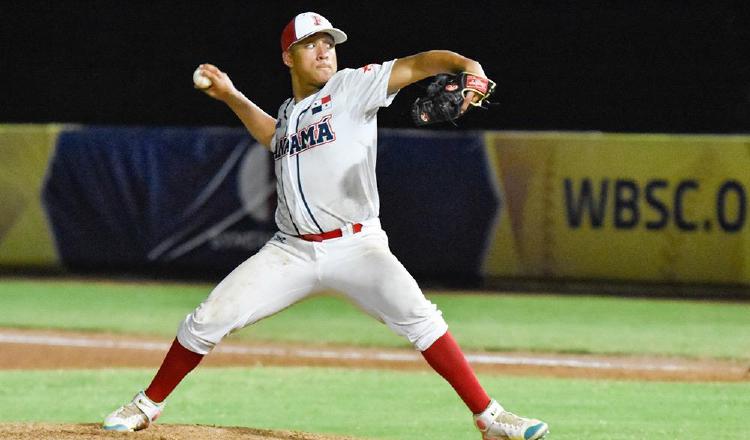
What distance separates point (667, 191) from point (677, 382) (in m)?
5.00

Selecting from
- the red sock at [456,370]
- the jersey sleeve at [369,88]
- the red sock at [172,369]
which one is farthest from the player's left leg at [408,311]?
the red sock at [172,369]

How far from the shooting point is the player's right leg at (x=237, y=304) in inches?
231

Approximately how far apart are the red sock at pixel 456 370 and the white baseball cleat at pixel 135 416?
4.26 feet

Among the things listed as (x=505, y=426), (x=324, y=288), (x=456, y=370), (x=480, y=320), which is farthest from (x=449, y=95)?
(x=480, y=320)

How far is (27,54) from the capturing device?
20.3 metres

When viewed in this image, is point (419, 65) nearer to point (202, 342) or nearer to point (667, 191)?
point (202, 342)

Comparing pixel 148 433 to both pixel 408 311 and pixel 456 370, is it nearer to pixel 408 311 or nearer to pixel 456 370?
pixel 408 311

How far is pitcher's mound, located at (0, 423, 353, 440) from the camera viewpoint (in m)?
5.91

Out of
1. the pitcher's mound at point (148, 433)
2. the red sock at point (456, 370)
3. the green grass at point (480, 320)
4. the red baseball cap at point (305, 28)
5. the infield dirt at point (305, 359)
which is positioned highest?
the red baseball cap at point (305, 28)

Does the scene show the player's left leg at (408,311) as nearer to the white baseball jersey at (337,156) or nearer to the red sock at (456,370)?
the red sock at (456,370)

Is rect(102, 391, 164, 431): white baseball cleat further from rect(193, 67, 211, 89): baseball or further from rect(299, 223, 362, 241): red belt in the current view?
rect(193, 67, 211, 89): baseball

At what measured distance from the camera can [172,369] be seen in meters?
6.02

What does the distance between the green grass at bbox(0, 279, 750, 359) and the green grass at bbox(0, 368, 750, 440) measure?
1927 millimetres

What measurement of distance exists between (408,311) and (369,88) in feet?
3.28
